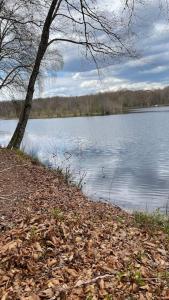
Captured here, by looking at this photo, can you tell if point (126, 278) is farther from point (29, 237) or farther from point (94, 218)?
point (94, 218)

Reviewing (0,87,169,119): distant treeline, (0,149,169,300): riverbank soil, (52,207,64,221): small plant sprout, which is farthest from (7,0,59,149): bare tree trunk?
(0,87,169,119): distant treeline

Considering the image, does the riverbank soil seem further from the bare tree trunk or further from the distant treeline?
the distant treeline

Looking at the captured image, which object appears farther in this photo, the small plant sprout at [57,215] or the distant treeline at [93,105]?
the distant treeline at [93,105]

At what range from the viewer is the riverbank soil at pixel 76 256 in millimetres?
4648

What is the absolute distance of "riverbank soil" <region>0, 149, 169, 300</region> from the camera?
15.3 feet

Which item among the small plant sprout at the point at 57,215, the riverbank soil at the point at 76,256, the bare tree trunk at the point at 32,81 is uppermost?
the bare tree trunk at the point at 32,81

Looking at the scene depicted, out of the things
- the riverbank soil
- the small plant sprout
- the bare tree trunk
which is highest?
the bare tree trunk

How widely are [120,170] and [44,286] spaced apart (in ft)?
44.8

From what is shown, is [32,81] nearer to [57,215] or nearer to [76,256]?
[57,215]

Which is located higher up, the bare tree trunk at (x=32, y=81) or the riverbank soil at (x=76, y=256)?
the bare tree trunk at (x=32, y=81)

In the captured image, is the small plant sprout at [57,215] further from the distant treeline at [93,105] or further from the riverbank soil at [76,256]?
the distant treeline at [93,105]

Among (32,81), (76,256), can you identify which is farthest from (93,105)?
(76,256)

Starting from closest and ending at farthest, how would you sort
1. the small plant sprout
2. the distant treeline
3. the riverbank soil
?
the riverbank soil → the small plant sprout → the distant treeline

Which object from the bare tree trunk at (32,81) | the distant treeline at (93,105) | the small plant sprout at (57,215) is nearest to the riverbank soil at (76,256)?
the small plant sprout at (57,215)
